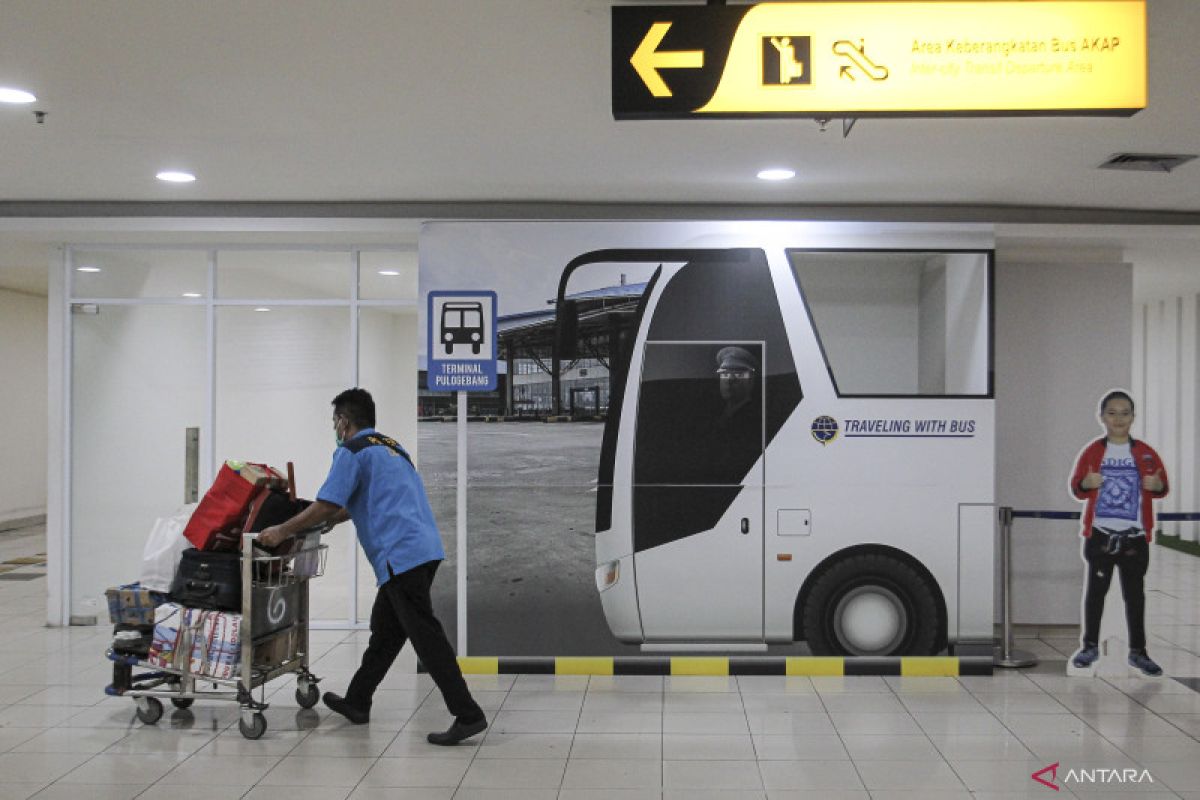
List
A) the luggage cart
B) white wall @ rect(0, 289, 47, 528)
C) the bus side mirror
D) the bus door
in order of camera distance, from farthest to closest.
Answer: white wall @ rect(0, 289, 47, 528) → the bus side mirror → the bus door → the luggage cart

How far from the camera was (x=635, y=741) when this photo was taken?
5.67 m

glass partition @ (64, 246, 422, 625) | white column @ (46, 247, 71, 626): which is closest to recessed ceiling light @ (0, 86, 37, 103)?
glass partition @ (64, 246, 422, 625)

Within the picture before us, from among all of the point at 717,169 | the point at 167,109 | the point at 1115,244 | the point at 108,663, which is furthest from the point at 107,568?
the point at 1115,244

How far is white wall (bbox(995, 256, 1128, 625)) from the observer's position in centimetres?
834

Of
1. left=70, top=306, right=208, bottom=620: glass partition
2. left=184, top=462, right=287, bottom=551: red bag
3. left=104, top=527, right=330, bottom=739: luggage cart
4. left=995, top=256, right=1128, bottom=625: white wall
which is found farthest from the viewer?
left=70, top=306, right=208, bottom=620: glass partition

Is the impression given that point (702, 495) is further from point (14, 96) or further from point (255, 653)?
point (14, 96)

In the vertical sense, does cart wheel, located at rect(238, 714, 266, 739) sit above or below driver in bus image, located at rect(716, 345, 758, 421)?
below

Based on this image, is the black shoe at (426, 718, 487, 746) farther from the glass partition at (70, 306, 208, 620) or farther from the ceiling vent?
the ceiling vent

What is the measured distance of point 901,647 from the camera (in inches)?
281

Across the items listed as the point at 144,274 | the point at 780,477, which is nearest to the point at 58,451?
the point at 144,274

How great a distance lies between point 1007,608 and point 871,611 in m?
0.99

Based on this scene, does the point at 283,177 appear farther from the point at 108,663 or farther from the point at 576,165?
the point at 108,663

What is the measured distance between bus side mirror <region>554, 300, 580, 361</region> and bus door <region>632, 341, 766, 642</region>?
558 millimetres

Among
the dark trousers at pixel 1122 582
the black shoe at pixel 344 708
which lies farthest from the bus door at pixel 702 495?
the dark trousers at pixel 1122 582
